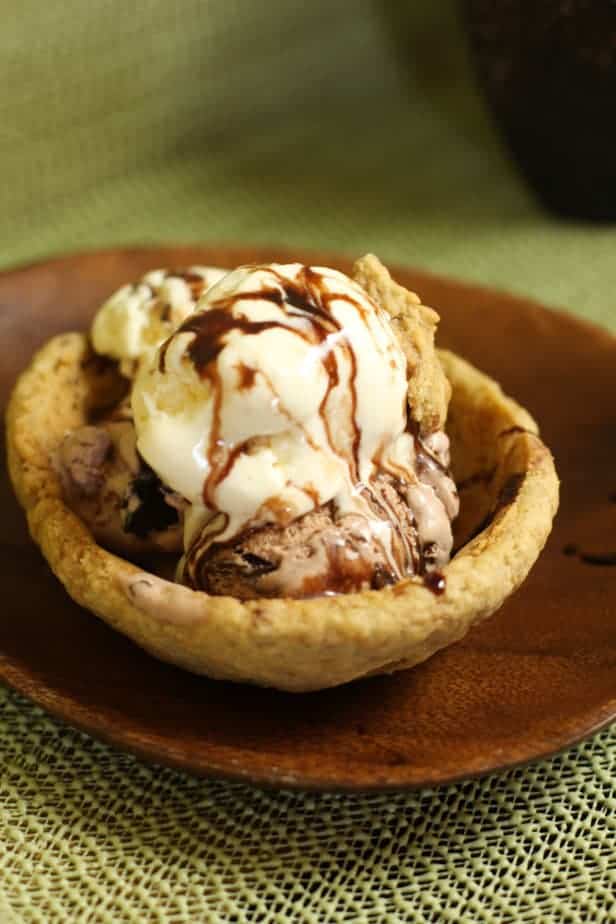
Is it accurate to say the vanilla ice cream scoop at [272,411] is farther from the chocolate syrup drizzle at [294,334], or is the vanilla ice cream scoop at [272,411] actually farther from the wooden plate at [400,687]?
the wooden plate at [400,687]

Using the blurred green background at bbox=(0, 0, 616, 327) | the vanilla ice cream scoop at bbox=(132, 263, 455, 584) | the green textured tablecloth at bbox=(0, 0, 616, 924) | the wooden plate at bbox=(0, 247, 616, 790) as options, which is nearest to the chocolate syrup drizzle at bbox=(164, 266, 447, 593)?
the vanilla ice cream scoop at bbox=(132, 263, 455, 584)

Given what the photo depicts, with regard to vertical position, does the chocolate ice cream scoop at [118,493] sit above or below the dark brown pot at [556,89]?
below

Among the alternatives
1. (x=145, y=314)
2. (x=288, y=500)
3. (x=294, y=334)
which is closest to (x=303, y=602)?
(x=288, y=500)

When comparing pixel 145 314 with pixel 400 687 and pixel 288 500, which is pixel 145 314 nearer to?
pixel 288 500

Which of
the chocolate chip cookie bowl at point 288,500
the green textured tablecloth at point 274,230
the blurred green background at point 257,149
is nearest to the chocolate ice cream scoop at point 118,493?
the chocolate chip cookie bowl at point 288,500

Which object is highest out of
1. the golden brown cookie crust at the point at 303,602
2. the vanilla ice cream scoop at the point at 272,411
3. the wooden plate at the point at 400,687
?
the vanilla ice cream scoop at the point at 272,411

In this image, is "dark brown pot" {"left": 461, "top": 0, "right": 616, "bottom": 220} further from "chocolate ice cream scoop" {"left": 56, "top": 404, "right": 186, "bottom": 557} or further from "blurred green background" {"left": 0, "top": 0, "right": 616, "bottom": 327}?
"chocolate ice cream scoop" {"left": 56, "top": 404, "right": 186, "bottom": 557}
